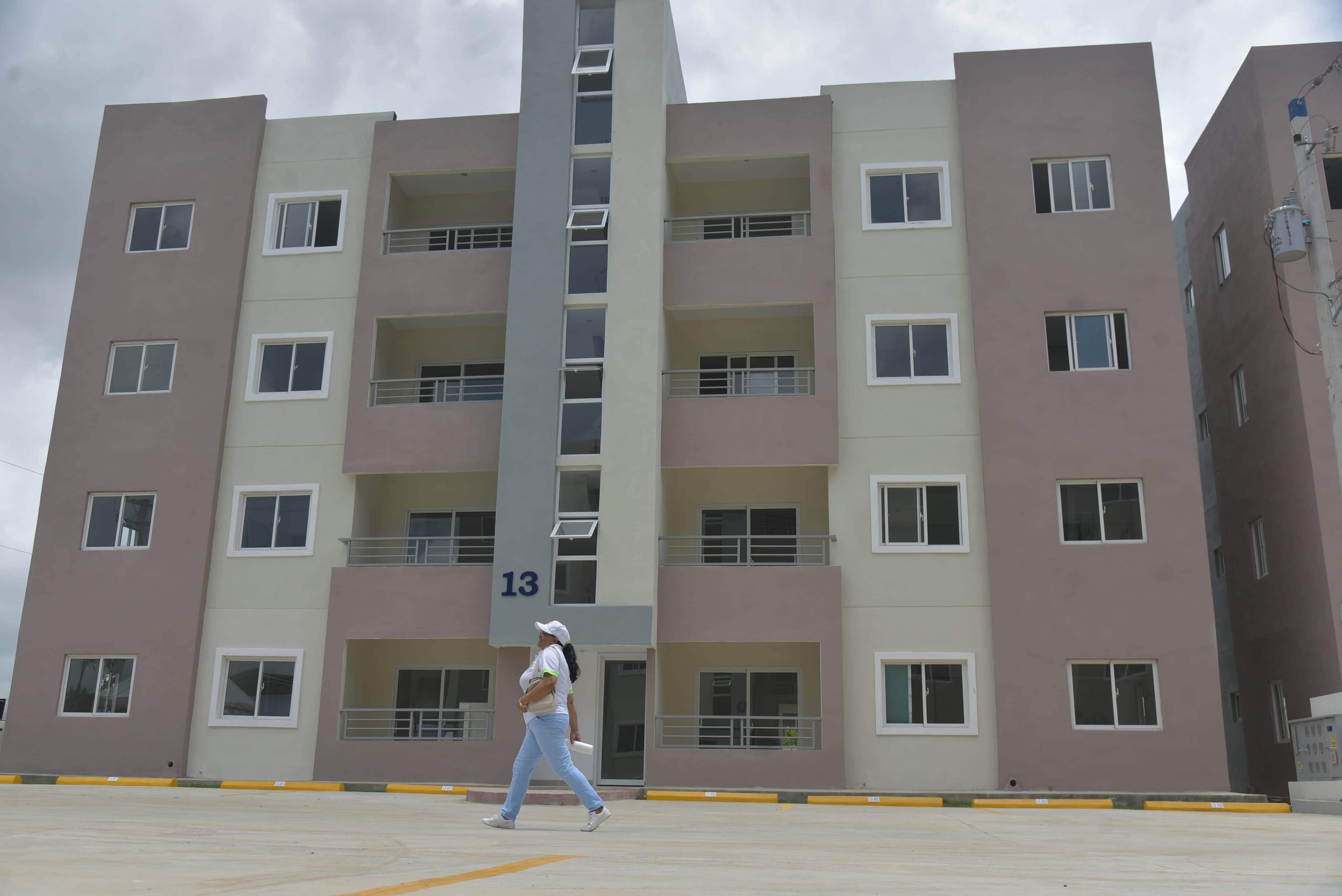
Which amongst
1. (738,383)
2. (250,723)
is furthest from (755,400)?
(250,723)

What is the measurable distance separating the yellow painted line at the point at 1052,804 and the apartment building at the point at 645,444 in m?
1.45

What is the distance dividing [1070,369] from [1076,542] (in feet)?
11.0

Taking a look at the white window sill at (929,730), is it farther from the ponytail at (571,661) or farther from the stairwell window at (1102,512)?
the ponytail at (571,661)

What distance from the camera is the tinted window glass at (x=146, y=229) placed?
2544 cm

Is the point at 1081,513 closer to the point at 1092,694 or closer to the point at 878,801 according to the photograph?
the point at 1092,694

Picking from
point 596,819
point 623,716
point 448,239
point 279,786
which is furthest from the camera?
point 448,239

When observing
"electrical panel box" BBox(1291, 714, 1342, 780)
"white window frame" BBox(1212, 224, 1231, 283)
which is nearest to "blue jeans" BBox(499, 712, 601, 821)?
"electrical panel box" BBox(1291, 714, 1342, 780)

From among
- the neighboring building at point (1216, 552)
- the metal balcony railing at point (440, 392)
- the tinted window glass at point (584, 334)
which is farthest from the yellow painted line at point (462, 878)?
the neighboring building at point (1216, 552)

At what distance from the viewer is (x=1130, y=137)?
23188 millimetres

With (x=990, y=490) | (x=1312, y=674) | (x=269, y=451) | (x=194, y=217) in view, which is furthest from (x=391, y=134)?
(x=1312, y=674)

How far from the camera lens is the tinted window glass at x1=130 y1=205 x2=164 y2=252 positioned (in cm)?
2544

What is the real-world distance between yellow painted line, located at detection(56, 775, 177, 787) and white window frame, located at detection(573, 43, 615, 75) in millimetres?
15562

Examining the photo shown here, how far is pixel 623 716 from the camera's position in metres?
21.9

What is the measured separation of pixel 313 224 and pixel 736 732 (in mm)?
13804
